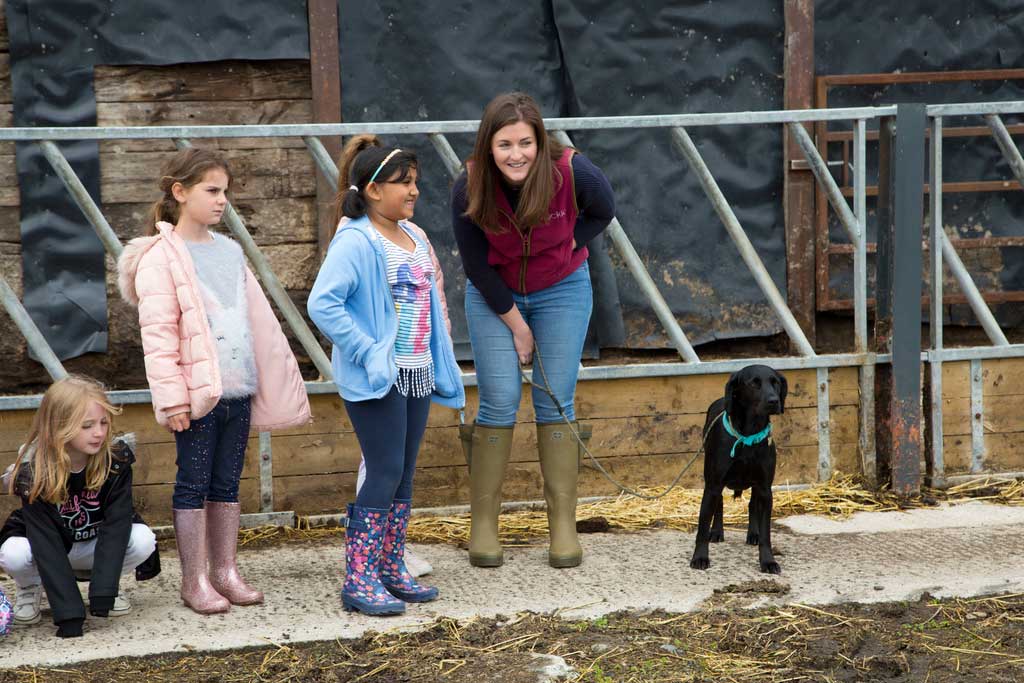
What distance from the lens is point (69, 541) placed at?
377 centimetres

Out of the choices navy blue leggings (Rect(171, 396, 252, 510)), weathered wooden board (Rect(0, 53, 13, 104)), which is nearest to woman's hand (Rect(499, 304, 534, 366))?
navy blue leggings (Rect(171, 396, 252, 510))

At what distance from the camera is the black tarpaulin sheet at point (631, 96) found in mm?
5840

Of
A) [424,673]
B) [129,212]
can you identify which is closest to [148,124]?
[129,212]

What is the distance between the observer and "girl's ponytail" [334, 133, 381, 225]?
379 centimetres

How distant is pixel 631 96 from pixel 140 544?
131 inches

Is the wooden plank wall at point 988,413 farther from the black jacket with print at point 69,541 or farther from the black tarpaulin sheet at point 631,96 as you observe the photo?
the black jacket with print at point 69,541

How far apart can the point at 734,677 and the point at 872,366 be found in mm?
2306

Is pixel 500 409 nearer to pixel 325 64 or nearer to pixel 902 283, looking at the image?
pixel 902 283

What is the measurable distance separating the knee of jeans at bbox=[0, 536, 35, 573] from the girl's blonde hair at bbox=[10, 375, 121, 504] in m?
0.16

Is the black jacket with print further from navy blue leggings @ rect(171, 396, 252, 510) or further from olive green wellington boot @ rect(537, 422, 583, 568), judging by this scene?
olive green wellington boot @ rect(537, 422, 583, 568)

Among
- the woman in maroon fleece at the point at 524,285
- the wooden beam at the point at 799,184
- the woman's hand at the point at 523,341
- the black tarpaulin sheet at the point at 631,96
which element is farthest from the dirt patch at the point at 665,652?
the wooden beam at the point at 799,184

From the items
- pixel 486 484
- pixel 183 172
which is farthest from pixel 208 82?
pixel 486 484

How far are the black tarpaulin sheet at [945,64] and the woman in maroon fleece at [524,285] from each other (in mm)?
2434

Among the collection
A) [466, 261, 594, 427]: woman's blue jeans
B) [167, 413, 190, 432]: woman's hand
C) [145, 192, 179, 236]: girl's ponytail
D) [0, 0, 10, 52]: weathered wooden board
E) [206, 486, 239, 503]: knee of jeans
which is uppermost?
[0, 0, 10, 52]: weathered wooden board
